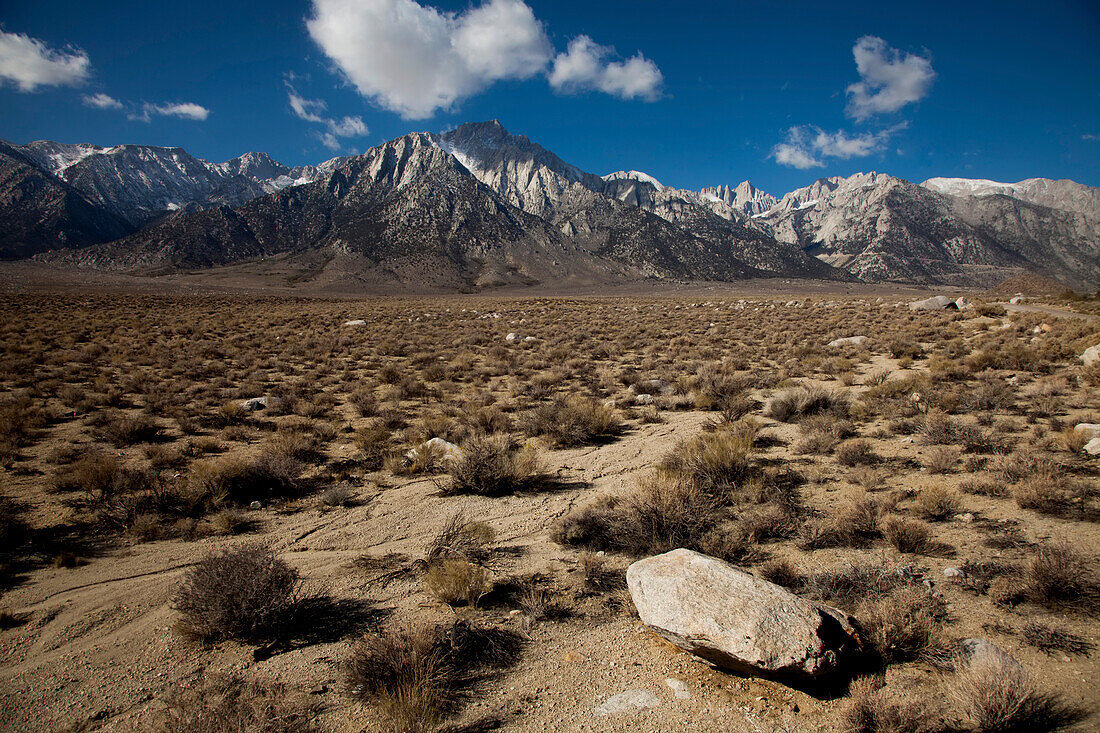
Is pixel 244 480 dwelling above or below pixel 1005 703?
below

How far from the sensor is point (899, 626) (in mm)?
3461

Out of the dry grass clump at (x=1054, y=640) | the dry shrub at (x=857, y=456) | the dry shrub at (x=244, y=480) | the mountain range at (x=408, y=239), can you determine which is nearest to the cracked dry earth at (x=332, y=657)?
the dry shrub at (x=244, y=480)

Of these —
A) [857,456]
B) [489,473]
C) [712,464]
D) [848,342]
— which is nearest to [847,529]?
[712,464]

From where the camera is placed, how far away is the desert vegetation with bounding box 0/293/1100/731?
10.3ft

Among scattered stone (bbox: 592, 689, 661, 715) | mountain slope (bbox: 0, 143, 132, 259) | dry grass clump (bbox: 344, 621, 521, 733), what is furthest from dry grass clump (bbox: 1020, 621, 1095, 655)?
mountain slope (bbox: 0, 143, 132, 259)

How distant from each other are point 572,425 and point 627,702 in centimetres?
575

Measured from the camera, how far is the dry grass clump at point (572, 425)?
8.73 m

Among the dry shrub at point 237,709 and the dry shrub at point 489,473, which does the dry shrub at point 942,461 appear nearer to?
the dry shrub at point 489,473

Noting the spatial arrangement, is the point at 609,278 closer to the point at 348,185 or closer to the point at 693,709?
the point at 348,185

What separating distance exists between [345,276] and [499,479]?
5062 inches

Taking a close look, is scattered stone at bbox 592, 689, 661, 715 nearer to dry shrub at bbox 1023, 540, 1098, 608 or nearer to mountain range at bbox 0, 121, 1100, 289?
dry shrub at bbox 1023, 540, 1098, 608

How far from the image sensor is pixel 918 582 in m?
4.19

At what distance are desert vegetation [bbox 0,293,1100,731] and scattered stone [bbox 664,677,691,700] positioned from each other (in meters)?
0.03

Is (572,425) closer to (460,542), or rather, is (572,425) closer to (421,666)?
(460,542)
